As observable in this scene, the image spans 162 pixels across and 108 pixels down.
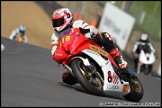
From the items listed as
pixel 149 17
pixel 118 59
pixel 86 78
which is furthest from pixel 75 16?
pixel 86 78

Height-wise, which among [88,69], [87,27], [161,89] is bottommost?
[161,89]

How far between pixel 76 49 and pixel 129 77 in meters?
1.07

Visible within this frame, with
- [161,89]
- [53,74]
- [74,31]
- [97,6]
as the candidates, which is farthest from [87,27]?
[97,6]

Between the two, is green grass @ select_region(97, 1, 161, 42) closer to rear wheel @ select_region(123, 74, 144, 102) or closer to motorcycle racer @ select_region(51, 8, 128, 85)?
rear wheel @ select_region(123, 74, 144, 102)

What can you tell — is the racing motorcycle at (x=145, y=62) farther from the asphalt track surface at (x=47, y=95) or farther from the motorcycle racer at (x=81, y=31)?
the motorcycle racer at (x=81, y=31)

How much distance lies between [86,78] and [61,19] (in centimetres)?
115

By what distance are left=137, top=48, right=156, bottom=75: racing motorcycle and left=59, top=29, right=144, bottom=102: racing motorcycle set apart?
10977 mm

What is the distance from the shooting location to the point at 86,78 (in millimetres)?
8484

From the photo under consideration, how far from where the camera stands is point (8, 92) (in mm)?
7434

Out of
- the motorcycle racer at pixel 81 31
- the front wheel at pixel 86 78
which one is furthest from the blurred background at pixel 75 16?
the front wheel at pixel 86 78

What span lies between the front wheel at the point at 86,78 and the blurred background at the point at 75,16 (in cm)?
1783

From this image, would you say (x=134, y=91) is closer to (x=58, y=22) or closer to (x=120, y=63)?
(x=120, y=63)

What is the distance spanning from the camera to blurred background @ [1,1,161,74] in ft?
91.4

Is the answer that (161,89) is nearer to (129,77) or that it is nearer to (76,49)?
(129,77)
